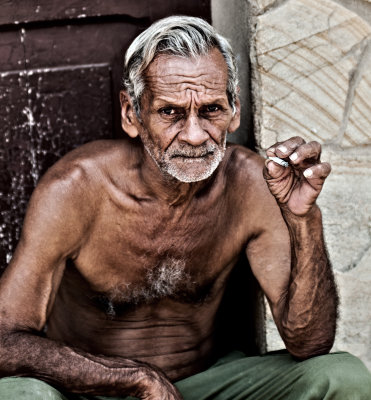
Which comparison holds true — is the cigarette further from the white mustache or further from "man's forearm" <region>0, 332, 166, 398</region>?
"man's forearm" <region>0, 332, 166, 398</region>

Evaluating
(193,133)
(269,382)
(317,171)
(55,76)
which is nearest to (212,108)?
(193,133)

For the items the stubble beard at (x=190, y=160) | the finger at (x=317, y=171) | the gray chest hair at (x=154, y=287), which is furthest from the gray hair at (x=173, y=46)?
the gray chest hair at (x=154, y=287)

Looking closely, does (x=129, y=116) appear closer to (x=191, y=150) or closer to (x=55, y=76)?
(x=191, y=150)

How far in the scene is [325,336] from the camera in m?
2.94

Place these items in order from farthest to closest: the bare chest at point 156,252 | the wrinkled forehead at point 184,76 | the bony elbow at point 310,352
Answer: the bare chest at point 156,252, the bony elbow at point 310,352, the wrinkled forehead at point 184,76

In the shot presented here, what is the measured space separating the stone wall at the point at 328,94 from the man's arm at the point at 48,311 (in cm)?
80

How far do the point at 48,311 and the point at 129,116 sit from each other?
0.75m

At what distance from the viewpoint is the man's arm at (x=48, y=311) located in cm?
271

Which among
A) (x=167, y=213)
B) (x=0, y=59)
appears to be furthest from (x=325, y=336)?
(x=0, y=59)

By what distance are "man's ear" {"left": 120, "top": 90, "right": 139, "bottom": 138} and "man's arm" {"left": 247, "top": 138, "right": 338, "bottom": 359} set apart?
536 millimetres

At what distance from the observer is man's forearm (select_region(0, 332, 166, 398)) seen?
2699 mm

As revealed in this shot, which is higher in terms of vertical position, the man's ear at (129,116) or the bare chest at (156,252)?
the man's ear at (129,116)

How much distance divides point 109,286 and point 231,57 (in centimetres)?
95

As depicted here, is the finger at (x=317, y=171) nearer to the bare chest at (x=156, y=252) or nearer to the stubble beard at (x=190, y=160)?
the stubble beard at (x=190, y=160)
